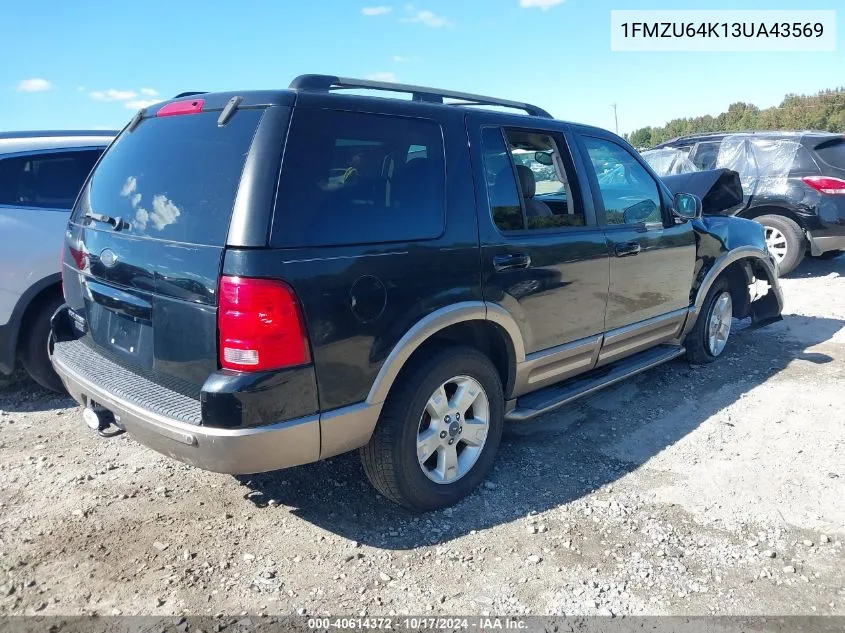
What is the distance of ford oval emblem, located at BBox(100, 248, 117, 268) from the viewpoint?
2.81 metres

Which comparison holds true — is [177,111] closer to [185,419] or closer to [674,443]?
[185,419]

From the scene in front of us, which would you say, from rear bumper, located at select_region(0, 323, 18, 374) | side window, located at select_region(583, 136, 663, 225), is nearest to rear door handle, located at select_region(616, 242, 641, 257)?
side window, located at select_region(583, 136, 663, 225)

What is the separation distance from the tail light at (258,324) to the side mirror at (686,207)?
323cm

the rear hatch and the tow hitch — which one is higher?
the rear hatch

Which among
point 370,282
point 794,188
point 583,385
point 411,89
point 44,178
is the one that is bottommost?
point 583,385

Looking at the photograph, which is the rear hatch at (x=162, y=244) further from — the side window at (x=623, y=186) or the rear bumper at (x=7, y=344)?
the side window at (x=623, y=186)

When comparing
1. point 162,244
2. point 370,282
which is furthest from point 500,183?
point 162,244

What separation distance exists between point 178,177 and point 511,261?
165cm

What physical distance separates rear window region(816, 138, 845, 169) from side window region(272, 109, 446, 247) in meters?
7.77

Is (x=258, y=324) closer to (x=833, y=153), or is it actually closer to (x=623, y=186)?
(x=623, y=186)

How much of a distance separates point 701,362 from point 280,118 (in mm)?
4217

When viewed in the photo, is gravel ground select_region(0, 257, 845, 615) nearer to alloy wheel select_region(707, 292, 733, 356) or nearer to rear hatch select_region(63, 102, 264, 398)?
rear hatch select_region(63, 102, 264, 398)

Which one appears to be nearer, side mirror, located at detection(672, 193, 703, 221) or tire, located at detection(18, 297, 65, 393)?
tire, located at detection(18, 297, 65, 393)

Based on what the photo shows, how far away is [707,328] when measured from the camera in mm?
5133
